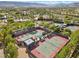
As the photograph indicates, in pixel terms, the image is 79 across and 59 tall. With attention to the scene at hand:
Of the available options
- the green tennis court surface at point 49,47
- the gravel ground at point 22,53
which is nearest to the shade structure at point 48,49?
the green tennis court surface at point 49,47

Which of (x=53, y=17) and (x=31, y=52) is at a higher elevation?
(x=53, y=17)

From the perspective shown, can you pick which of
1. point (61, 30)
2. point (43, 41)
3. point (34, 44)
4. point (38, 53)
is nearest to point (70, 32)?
point (61, 30)

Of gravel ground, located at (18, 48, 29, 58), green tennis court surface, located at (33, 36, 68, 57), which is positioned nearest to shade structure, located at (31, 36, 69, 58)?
green tennis court surface, located at (33, 36, 68, 57)

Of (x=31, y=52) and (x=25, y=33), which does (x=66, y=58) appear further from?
(x=25, y=33)

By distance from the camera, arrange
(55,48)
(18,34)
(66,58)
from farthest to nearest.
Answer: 1. (18,34)
2. (55,48)
3. (66,58)

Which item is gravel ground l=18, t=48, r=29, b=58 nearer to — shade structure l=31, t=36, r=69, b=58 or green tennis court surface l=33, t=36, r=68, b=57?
shade structure l=31, t=36, r=69, b=58

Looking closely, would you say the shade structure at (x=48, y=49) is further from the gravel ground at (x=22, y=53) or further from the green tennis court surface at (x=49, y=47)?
the gravel ground at (x=22, y=53)

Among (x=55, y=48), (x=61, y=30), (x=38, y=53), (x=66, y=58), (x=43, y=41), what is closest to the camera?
(x=66, y=58)

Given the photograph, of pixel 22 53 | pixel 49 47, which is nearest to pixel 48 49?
pixel 49 47

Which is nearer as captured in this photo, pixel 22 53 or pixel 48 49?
pixel 22 53

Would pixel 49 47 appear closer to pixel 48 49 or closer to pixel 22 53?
pixel 48 49

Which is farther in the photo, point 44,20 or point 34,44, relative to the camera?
point 44,20
